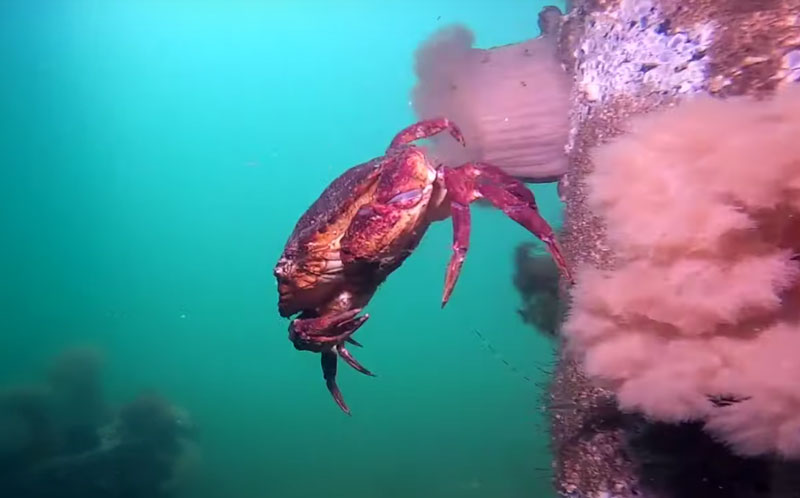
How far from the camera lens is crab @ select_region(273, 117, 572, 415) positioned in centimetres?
322

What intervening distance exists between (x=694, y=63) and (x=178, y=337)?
6748 centimetres

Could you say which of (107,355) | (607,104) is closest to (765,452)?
(607,104)

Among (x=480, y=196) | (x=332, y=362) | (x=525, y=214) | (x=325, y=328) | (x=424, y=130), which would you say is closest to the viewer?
(x=525, y=214)

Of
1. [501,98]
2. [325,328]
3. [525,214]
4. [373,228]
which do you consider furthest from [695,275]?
[501,98]

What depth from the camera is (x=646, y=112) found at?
2715 millimetres

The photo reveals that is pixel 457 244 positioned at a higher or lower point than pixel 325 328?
higher

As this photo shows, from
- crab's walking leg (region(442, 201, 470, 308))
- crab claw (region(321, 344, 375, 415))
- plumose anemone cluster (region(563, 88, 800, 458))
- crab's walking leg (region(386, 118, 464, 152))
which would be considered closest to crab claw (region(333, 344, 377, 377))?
crab claw (region(321, 344, 375, 415))

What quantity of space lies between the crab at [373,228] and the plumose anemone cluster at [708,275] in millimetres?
742

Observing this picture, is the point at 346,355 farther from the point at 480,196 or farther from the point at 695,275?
the point at 695,275

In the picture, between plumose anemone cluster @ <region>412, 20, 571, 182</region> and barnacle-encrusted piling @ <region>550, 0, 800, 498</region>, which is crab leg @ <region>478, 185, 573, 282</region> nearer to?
barnacle-encrusted piling @ <region>550, 0, 800, 498</region>

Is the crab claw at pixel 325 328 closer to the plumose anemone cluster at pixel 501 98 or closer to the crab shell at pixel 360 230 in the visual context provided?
the crab shell at pixel 360 230

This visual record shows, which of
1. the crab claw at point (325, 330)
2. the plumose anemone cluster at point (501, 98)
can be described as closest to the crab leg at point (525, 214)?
the crab claw at point (325, 330)

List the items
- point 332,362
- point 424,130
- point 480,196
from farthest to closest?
point 332,362 < point 424,130 < point 480,196

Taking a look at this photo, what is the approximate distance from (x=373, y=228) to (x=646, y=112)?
155cm
